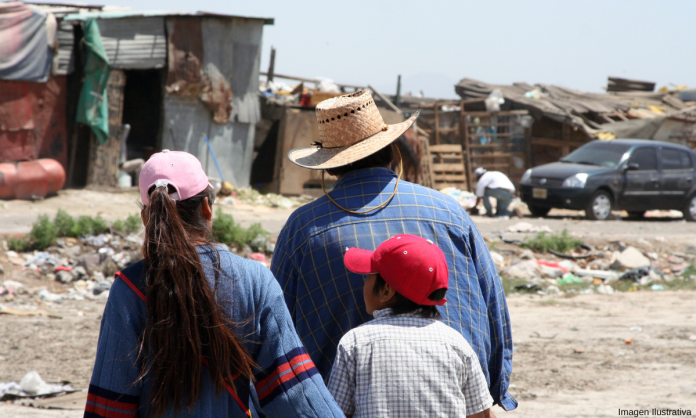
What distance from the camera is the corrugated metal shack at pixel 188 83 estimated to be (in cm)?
1489

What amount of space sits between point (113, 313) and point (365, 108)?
1310 millimetres

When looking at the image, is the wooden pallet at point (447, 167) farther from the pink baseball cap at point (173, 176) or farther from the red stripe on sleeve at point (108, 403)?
the red stripe on sleeve at point (108, 403)

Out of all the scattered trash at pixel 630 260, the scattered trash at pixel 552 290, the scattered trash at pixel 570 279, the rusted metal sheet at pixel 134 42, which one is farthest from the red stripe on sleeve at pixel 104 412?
the rusted metal sheet at pixel 134 42

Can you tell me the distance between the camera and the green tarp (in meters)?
14.4

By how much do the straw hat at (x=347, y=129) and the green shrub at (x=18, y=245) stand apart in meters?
7.70

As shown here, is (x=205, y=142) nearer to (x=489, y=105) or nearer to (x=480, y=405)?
(x=489, y=105)

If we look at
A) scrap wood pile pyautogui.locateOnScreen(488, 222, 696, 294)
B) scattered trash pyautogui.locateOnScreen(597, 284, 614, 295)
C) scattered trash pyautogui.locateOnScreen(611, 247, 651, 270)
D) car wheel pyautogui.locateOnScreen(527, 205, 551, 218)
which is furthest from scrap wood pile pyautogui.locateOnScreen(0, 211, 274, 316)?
car wheel pyautogui.locateOnScreen(527, 205, 551, 218)

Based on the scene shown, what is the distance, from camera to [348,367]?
202 centimetres

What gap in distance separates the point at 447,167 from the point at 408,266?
721 inches

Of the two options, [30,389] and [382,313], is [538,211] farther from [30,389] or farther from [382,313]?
[382,313]

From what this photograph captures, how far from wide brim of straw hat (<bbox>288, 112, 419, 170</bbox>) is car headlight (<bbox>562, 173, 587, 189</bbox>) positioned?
40.1 feet

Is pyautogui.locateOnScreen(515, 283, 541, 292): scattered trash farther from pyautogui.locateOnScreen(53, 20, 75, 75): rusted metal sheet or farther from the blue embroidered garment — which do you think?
pyautogui.locateOnScreen(53, 20, 75, 75): rusted metal sheet

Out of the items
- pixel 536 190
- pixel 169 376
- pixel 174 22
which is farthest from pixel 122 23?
pixel 169 376

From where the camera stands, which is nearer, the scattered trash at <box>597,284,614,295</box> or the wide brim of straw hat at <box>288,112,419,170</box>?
the wide brim of straw hat at <box>288,112,419,170</box>
